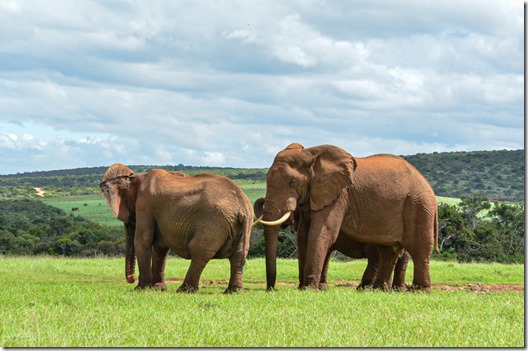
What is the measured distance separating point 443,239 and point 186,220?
26.9 m

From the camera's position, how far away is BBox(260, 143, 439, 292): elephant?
17844 millimetres

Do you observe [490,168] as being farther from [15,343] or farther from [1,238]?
[15,343]

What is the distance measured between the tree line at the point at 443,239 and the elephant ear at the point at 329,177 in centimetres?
2153

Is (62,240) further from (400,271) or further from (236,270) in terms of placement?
(236,270)

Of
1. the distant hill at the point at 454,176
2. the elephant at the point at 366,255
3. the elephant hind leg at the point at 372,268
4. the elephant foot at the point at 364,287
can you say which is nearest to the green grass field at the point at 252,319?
the elephant foot at the point at 364,287

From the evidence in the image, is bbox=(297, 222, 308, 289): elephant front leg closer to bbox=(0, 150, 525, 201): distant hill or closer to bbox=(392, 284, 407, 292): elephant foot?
bbox=(392, 284, 407, 292): elephant foot

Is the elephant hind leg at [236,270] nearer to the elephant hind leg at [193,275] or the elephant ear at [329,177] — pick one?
the elephant hind leg at [193,275]

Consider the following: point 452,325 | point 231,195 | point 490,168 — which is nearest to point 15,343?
point 452,325

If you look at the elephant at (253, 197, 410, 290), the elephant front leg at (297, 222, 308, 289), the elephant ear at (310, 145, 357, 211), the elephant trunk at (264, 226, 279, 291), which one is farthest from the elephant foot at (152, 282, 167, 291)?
the elephant ear at (310, 145, 357, 211)

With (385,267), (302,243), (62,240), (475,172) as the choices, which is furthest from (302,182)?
(475,172)

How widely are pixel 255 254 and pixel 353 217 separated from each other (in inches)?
982

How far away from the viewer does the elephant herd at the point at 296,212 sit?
58.5 ft

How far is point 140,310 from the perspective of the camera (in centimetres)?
1325

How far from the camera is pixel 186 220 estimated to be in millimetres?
18078
